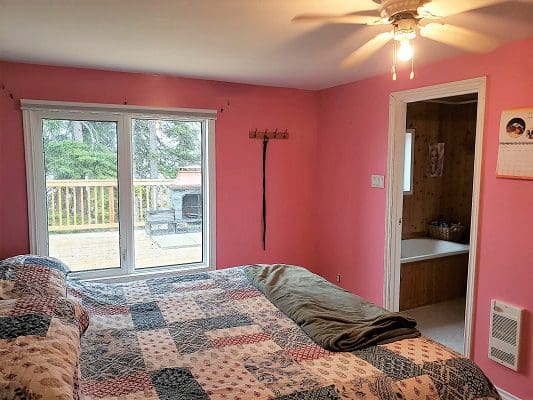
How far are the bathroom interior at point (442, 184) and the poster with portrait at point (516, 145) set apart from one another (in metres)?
1.93

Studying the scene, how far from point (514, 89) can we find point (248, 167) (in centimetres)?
231

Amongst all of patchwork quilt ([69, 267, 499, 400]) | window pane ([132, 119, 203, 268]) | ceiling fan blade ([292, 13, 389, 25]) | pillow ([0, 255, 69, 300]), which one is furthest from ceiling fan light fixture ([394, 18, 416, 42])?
window pane ([132, 119, 203, 268])

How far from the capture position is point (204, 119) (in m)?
3.72

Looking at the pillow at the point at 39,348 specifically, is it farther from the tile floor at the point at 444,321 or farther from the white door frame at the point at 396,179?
the tile floor at the point at 444,321

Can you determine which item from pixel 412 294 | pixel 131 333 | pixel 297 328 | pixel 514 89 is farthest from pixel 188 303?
pixel 412 294

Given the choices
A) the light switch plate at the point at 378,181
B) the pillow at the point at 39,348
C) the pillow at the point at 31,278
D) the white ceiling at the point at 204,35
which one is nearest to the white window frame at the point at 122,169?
the white ceiling at the point at 204,35

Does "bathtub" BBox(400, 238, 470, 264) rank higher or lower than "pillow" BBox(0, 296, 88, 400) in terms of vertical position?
lower

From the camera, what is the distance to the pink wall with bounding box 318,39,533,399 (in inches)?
96.3

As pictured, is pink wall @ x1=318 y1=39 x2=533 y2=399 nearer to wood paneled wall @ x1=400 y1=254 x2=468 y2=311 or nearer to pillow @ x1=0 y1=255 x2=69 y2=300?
wood paneled wall @ x1=400 y1=254 x2=468 y2=311

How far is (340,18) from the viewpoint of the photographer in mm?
2000

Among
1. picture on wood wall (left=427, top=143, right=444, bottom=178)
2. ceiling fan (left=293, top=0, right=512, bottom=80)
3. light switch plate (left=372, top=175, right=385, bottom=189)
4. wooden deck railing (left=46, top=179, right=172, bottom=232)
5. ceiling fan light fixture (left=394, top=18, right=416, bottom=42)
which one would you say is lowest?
wooden deck railing (left=46, top=179, right=172, bottom=232)

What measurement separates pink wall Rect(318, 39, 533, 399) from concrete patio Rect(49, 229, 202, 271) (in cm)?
145

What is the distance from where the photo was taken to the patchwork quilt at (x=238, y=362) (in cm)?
147

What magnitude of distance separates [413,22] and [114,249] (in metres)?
2.99
